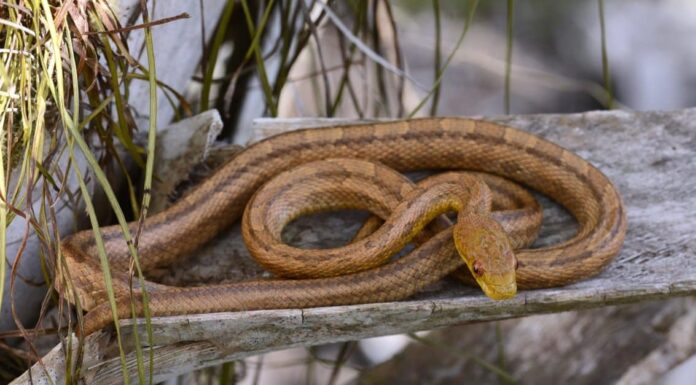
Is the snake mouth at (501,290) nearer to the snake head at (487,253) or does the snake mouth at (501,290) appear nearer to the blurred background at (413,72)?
the snake head at (487,253)

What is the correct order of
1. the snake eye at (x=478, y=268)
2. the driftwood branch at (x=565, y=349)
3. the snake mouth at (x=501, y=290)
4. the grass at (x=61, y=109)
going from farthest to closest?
the driftwood branch at (x=565, y=349)
the snake eye at (x=478, y=268)
the snake mouth at (x=501, y=290)
the grass at (x=61, y=109)

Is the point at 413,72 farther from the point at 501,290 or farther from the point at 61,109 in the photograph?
the point at 61,109

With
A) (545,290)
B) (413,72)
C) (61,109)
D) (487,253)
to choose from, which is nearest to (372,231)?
(487,253)

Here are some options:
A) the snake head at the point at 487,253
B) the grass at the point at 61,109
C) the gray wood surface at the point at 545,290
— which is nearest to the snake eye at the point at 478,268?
the snake head at the point at 487,253

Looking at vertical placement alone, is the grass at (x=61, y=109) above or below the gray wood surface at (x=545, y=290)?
above

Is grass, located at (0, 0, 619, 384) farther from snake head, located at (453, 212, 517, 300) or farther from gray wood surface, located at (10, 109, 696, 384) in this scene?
snake head, located at (453, 212, 517, 300)

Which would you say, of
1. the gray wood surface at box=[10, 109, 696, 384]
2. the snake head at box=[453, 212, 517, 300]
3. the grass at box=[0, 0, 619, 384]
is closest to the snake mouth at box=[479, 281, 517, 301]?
the snake head at box=[453, 212, 517, 300]

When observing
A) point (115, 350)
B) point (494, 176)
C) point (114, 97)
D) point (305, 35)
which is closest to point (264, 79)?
point (305, 35)
